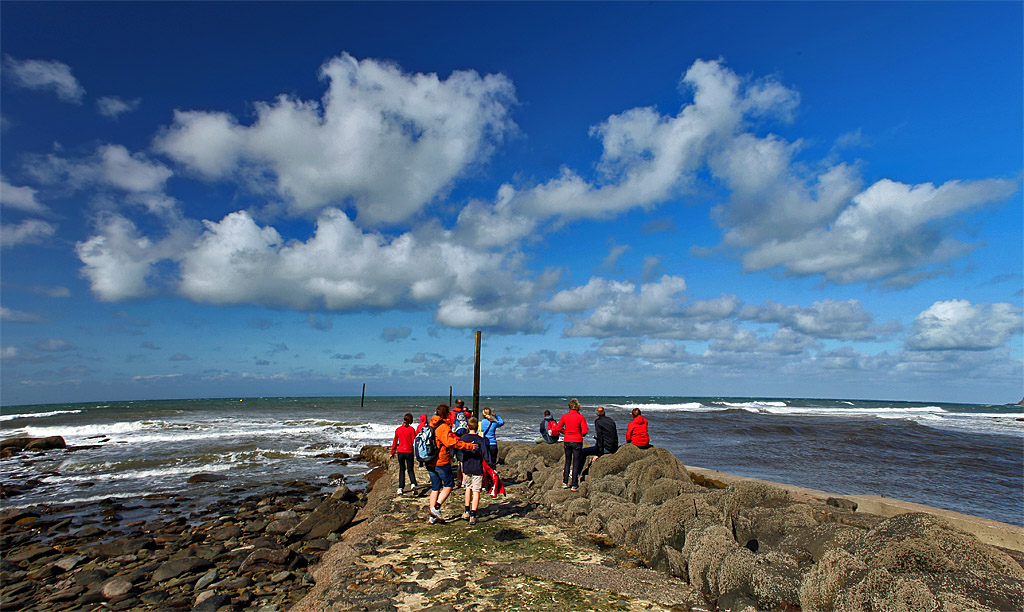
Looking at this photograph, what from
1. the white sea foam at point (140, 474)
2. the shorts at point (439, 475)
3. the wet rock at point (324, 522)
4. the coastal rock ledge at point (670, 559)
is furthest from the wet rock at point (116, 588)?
the white sea foam at point (140, 474)

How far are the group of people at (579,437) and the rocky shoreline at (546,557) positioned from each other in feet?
1.51

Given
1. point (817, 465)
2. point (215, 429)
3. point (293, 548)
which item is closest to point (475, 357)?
point (293, 548)

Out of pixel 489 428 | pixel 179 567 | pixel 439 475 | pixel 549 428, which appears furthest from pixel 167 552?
pixel 549 428

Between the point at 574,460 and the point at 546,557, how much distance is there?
3901 millimetres

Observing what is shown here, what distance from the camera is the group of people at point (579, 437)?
1071 centimetres

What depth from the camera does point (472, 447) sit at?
8352 millimetres

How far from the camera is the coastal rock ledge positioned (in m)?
4.39

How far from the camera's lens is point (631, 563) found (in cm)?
670

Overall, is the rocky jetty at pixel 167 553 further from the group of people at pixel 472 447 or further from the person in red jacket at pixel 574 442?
the person in red jacket at pixel 574 442

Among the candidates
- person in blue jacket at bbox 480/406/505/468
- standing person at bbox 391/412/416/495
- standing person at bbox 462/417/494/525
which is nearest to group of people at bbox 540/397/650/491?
person in blue jacket at bbox 480/406/505/468

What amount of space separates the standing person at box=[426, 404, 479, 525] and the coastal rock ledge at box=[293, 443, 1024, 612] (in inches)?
16.3

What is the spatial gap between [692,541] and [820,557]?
1.45m

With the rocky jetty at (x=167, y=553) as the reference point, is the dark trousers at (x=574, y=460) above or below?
above

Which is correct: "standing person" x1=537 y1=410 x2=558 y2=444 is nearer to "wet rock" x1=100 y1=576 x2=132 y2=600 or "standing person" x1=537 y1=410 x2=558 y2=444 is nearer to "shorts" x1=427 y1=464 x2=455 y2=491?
"shorts" x1=427 y1=464 x2=455 y2=491
